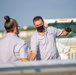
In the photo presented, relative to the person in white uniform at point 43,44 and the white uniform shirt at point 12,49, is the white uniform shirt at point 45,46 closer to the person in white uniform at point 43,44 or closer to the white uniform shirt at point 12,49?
the person in white uniform at point 43,44

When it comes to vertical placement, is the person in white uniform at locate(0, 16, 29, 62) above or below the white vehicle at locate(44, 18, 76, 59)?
above

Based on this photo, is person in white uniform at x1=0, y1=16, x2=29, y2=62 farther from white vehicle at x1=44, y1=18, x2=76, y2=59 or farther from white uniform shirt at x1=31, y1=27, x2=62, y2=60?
white vehicle at x1=44, y1=18, x2=76, y2=59

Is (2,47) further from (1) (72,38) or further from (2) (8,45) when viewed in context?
(1) (72,38)

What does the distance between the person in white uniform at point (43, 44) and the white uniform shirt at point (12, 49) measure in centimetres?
93

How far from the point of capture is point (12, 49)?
3.41 meters

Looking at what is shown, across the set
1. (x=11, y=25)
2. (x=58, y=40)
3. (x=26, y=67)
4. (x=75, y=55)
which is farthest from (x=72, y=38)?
(x=26, y=67)

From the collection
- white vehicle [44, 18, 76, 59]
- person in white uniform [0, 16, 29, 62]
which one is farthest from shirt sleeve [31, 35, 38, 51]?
white vehicle [44, 18, 76, 59]

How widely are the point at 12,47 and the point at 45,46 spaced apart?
46.0 inches

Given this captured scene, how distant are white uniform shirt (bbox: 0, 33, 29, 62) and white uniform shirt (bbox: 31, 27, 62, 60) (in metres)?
0.98

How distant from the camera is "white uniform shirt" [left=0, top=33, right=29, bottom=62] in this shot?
3338 mm

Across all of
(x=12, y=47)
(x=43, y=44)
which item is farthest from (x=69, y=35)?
(x=12, y=47)

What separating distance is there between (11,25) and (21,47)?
1.35 ft

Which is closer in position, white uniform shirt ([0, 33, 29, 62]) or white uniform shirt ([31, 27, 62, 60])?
white uniform shirt ([0, 33, 29, 62])

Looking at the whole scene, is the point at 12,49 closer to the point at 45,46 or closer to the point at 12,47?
the point at 12,47
